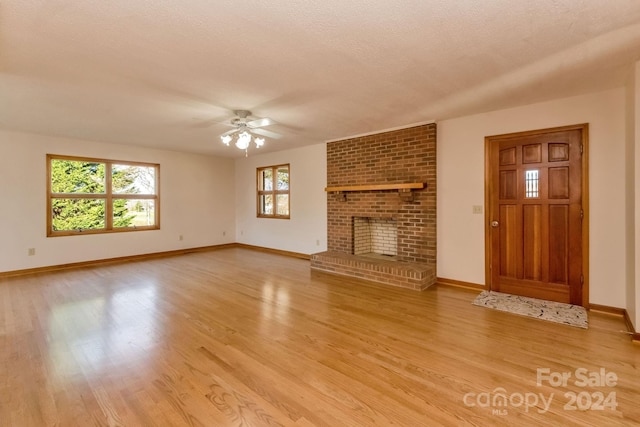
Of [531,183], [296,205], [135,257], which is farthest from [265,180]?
[531,183]

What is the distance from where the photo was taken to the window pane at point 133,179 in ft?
19.7

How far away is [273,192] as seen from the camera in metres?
7.12

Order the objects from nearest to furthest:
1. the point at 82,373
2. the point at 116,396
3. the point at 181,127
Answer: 1. the point at 116,396
2. the point at 82,373
3. the point at 181,127

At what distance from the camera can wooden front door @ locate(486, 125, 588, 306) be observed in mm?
3354

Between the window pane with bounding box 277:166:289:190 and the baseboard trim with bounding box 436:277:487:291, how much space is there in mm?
3844

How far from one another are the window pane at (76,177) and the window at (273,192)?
3237 mm

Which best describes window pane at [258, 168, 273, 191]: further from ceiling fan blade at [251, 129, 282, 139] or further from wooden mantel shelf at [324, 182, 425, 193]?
ceiling fan blade at [251, 129, 282, 139]

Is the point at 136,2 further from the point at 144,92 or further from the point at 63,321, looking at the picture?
the point at 63,321

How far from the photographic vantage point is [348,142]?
5.43 meters

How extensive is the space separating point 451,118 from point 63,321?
17.1 feet

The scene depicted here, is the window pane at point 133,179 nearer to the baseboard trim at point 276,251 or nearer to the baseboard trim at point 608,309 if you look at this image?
the baseboard trim at point 276,251

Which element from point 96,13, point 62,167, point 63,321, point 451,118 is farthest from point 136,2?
point 62,167

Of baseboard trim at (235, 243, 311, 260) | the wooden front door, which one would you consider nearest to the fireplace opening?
baseboard trim at (235, 243, 311, 260)

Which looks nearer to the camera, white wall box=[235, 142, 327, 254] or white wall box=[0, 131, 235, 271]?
white wall box=[0, 131, 235, 271]
